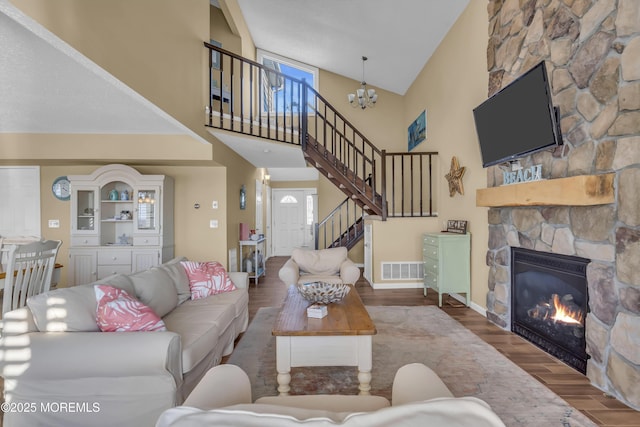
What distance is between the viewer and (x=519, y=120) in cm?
291

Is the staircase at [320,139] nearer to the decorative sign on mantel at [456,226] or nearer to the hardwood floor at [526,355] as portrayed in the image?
the decorative sign on mantel at [456,226]

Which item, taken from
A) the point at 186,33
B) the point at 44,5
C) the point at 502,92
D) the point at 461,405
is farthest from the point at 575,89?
the point at 186,33

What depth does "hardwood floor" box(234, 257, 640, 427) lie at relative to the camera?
198 centimetres

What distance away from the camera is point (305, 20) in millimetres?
5738

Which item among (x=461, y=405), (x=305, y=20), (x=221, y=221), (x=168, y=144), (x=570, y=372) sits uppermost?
(x=305, y=20)

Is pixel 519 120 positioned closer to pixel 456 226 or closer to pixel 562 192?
pixel 562 192

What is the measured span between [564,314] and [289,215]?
7.78 metres

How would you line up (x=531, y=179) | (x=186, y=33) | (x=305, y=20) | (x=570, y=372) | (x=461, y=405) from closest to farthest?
(x=461, y=405) < (x=570, y=372) < (x=531, y=179) < (x=186, y=33) < (x=305, y=20)

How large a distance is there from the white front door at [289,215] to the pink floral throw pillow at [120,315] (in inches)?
307

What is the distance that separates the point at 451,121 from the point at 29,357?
5.37 metres

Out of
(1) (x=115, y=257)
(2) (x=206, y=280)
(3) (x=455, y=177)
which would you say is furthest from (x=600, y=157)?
(1) (x=115, y=257)

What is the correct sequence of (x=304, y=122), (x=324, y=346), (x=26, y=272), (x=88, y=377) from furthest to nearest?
1. (x=304, y=122)
2. (x=26, y=272)
3. (x=324, y=346)
4. (x=88, y=377)

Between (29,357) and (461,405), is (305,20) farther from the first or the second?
(461,405)

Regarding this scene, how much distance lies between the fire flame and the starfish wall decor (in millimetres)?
2047
